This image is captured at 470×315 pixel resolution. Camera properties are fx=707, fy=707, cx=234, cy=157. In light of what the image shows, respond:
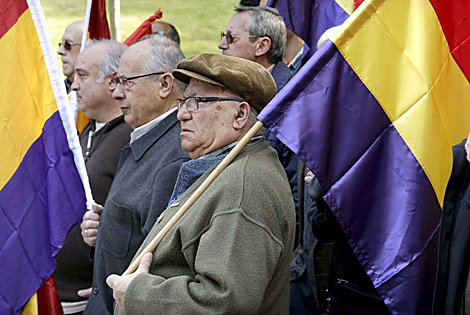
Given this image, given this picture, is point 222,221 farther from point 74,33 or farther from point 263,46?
point 74,33

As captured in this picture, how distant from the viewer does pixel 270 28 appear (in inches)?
215

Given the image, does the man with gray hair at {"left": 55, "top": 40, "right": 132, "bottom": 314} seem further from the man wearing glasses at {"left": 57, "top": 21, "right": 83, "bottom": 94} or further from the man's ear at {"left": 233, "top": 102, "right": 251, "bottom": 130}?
the man's ear at {"left": 233, "top": 102, "right": 251, "bottom": 130}

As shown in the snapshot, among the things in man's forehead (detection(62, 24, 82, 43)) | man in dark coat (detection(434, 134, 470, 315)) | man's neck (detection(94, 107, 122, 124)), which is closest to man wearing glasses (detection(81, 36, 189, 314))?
man's neck (detection(94, 107, 122, 124))

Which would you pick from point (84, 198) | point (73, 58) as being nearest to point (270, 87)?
point (84, 198)

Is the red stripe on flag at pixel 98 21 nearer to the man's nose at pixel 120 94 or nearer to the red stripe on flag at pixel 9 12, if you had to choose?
the red stripe on flag at pixel 9 12

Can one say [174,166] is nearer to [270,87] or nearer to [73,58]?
[270,87]

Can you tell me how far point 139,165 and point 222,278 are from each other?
147cm

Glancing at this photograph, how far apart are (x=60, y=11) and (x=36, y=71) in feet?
44.8

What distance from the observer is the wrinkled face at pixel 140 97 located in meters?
3.95

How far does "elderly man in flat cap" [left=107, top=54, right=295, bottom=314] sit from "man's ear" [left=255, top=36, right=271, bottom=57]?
2281 millimetres

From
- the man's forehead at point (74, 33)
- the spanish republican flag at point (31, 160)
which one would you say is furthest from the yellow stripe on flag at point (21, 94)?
the man's forehead at point (74, 33)

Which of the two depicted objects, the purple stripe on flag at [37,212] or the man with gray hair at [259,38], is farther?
the man with gray hair at [259,38]

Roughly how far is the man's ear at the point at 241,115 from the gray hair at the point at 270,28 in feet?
7.99

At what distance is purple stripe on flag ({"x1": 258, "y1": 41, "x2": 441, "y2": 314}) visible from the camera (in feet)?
8.55
